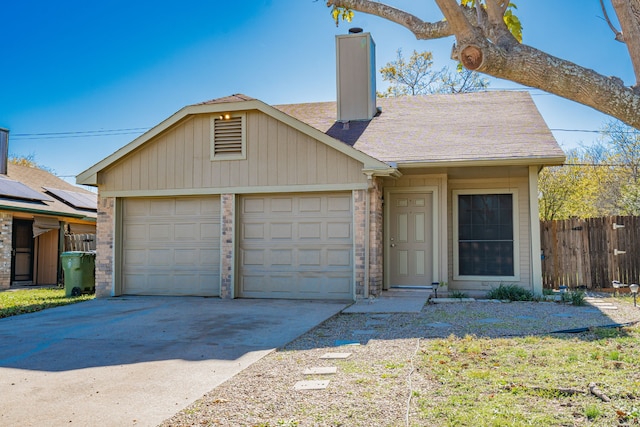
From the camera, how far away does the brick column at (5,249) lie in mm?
14953

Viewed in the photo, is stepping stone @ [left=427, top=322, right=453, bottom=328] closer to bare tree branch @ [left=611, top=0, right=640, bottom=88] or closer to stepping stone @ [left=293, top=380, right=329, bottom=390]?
stepping stone @ [left=293, top=380, right=329, bottom=390]

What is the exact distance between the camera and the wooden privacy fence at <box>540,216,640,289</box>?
483 inches

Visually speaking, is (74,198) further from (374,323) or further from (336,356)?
(336,356)

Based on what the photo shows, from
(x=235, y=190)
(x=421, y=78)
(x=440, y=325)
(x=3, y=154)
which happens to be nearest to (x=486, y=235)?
(x=440, y=325)

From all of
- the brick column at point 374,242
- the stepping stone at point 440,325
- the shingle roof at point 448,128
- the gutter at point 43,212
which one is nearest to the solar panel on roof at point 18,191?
the gutter at point 43,212

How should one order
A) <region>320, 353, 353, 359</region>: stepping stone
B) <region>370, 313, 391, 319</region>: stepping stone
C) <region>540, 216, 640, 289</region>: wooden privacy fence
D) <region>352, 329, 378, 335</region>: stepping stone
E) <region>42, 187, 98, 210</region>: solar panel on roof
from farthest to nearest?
<region>42, 187, 98, 210</region>: solar panel on roof
<region>540, 216, 640, 289</region>: wooden privacy fence
<region>370, 313, 391, 319</region>: stepping stone
<region>352, 329, 378, 335</region>: stepping stone
<region>320, 353, 353, 359</region>: stepping stone

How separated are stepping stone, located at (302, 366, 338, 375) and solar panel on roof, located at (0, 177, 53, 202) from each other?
13271 mm

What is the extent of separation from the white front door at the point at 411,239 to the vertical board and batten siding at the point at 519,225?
1.76 ft

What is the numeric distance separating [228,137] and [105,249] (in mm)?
3423

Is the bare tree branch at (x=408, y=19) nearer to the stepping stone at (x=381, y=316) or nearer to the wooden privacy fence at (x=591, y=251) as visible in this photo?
the stepping stone at (x=381, y=316)

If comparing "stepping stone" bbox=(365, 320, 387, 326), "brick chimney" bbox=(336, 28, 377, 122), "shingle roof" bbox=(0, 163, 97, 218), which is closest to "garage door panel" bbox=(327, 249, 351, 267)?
"stepping stone" bbox=(365, 320, 387, 326)

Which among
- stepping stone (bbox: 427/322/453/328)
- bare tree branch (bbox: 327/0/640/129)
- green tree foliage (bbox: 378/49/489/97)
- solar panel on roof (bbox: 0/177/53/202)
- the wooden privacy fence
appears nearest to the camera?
bare tree branch (bbox: 327/0/640/129)

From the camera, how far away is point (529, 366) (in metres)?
4.99

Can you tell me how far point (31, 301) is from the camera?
36.8ft
